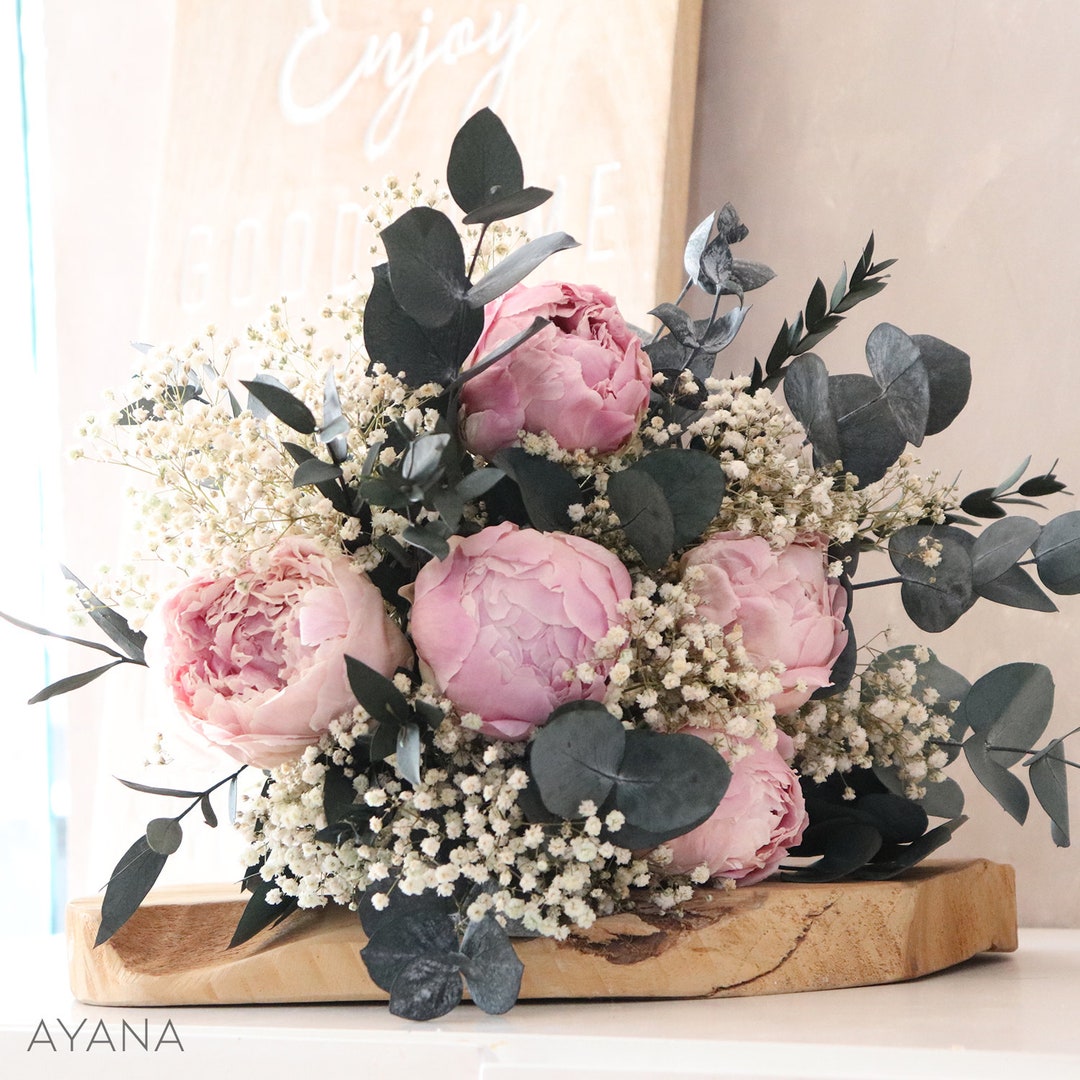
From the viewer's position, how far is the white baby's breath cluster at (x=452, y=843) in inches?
18.0

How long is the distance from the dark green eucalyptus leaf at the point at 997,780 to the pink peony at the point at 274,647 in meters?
0.30

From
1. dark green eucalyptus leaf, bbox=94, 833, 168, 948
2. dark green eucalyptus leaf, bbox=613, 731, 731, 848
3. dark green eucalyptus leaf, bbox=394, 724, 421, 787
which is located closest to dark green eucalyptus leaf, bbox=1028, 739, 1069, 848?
dark green eucalyptus leaf, bbox=613, 731, 731, 848

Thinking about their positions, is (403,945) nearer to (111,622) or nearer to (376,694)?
(376,694)

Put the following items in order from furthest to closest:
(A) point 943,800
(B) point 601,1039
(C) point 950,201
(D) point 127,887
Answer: (C) point 950,201
(A) point 943,800
(D) point 127,887
(B) point 601,1039

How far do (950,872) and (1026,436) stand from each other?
1.30ft

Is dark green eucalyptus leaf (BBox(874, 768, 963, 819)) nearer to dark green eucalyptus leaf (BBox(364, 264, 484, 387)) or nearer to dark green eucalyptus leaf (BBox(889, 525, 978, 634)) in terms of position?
dark green eucalyptus leaf (BBox(889, 525, 978, 634))

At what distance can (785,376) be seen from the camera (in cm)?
59

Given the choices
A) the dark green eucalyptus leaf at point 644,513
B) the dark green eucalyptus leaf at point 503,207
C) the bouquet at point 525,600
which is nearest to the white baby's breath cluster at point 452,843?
the bouquet at point 525,600

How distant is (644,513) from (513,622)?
75mm

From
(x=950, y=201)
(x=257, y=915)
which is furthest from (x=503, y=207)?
(x=950, y=201)

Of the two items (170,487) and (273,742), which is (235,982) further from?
(170,487)

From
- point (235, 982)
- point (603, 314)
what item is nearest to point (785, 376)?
point (603, 314)

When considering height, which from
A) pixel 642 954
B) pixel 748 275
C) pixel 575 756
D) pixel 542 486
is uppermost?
pixel 748 275

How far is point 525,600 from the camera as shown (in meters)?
0.46
